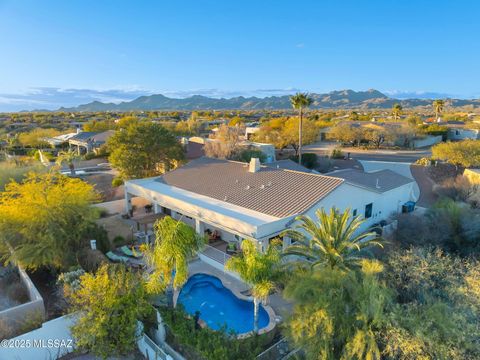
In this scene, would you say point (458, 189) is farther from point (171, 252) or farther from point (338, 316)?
point (171, 252)

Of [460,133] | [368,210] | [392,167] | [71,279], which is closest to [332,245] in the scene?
[368,210]

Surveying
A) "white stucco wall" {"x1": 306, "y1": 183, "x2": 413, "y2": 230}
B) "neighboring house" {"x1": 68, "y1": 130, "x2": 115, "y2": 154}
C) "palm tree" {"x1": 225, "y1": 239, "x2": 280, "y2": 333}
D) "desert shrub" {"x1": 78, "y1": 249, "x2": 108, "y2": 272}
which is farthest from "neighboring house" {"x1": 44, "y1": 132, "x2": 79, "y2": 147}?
"palm tree" {"x1": 225, "y1": 239, "x2": 280, "y2": 333}

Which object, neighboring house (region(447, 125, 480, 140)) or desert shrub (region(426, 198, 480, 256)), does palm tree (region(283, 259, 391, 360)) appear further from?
neighboring house (region(447, 125, 480, 140))

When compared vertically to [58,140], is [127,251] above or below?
below

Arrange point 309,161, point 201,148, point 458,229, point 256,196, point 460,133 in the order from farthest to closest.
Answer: point 460,133 < point 309,161 < point 201,148 < point 256,196 < point 458,229

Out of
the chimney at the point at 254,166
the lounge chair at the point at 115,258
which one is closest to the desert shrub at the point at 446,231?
the chimney at the point at 254,166

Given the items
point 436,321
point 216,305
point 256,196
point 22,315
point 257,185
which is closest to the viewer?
point 436,321

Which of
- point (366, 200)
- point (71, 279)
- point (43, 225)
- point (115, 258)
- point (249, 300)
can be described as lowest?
point (249, 300)

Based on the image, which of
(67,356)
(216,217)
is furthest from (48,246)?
(216,217)
